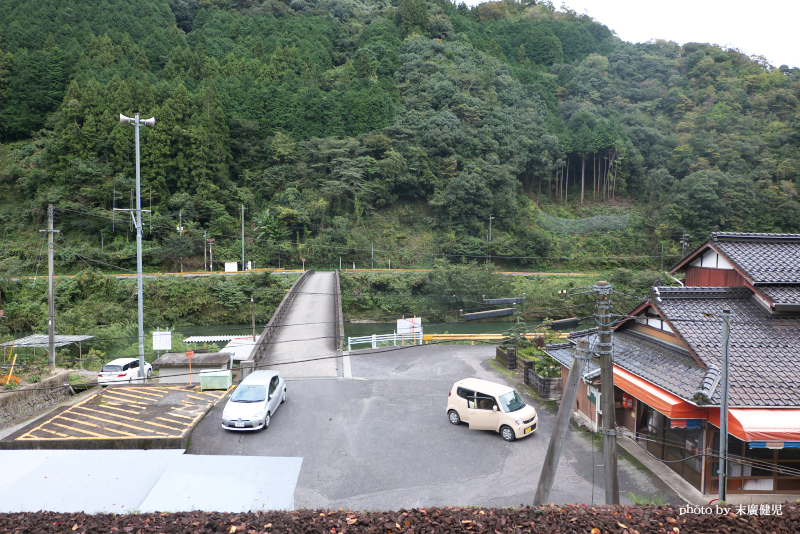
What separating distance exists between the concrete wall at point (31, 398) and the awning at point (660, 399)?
14490 mm

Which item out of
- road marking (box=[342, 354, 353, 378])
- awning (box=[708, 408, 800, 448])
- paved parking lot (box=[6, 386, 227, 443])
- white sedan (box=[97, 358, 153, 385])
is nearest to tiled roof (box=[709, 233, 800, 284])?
awning (box=[708, 408, 800, 448])

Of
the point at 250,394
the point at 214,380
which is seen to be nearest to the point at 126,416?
the point at 214,380

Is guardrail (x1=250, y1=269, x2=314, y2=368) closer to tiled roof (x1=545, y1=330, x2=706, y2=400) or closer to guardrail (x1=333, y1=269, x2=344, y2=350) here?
guardrail (x1=333, y1=269, x2=344, y2=350)

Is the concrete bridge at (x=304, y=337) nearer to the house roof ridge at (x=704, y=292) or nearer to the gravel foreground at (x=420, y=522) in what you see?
the gravel foreground at (x=420, y=522)

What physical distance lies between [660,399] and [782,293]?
13.9 ft

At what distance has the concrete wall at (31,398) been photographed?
39.5ft

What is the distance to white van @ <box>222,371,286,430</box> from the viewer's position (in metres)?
10.8

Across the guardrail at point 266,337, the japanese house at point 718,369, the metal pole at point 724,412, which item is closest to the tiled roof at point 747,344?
the japanese house at point 718,369

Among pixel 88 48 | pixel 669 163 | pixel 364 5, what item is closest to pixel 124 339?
pixel 88 48

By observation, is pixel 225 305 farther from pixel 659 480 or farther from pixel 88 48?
pixel 88 48

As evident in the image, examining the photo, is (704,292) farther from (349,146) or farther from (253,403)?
(349,146)

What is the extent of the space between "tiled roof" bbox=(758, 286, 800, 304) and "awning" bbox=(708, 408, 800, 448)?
293cm

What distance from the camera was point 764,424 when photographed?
693cm

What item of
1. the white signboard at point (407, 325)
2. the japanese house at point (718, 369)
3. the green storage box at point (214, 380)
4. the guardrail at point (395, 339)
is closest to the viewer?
the japanese house at point (718, 369)
